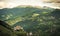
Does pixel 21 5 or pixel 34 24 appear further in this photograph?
pixel 21 5

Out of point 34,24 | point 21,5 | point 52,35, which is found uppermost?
point 21,5

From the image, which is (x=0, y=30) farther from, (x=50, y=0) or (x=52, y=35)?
(x=50, y=0)

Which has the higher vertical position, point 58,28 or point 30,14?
point 30,14

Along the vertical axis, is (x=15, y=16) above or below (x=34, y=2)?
below

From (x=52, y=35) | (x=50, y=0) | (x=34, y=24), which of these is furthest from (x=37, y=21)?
(x=50, y=0)

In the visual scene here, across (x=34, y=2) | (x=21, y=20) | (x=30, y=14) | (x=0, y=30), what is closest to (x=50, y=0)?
(x=34, y=2)

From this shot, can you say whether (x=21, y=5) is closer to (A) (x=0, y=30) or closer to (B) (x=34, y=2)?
(B) (x=34, y=2)

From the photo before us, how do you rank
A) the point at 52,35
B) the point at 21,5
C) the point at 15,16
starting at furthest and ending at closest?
1. the point at 21,5
2. the point at 15,16
3. the point at 52,35

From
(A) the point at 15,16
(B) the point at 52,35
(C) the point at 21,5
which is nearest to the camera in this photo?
(B) the point at 52,35

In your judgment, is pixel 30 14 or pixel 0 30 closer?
pixel 0 30
